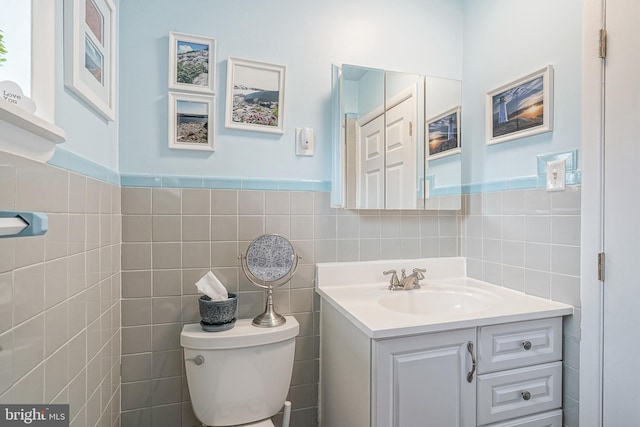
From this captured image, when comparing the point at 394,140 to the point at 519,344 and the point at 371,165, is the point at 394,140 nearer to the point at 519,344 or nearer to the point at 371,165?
the point at 371,165

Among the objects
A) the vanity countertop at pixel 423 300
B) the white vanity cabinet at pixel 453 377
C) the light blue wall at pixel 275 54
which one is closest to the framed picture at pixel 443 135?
the light blue wall at pixel 275 54

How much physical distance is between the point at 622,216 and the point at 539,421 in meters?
0.81

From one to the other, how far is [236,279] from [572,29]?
172 cm

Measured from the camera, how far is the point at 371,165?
1617mm

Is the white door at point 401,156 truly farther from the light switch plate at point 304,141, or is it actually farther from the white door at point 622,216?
the white door at point 622,216

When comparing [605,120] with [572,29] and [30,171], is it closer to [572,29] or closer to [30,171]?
[572,29]

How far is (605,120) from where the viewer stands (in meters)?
1.15

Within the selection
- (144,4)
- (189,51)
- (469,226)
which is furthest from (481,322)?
(144,4)

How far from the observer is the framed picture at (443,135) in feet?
5.65

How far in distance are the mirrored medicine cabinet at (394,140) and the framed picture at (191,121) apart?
0.59 metres

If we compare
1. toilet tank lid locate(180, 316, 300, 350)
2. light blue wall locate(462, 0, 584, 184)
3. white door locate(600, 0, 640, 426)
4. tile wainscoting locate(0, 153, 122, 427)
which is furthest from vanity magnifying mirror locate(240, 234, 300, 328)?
white door locate(600, 0, 640, 426)

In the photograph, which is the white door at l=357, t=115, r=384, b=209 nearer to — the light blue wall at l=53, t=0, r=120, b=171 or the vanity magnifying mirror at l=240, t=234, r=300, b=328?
the vanity magnifying mirror at l=240, t=234, r=300, b=328

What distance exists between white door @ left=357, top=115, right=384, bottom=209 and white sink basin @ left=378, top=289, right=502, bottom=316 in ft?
1.48

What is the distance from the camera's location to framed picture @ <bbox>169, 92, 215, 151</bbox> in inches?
55.4
